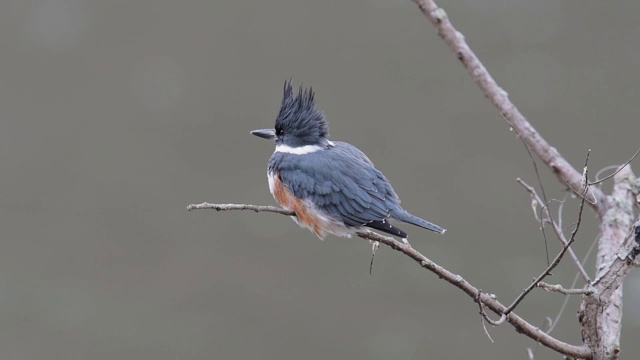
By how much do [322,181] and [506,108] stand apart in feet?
1.86

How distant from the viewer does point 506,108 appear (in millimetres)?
2479

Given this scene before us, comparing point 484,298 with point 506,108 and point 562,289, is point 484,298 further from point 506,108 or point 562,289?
point 506,108

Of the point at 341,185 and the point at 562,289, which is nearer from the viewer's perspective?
the point at 562,289

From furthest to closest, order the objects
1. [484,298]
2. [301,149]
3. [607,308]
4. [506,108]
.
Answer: [301,149] < [506,108] < [607,308] < [484,298]

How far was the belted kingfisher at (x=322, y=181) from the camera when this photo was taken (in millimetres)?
2428

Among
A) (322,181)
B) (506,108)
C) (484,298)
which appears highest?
(506,108)

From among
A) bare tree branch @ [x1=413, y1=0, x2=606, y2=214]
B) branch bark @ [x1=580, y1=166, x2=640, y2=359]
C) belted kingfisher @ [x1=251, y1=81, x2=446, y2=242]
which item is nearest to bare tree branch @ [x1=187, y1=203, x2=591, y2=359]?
branch bark @ [x1=580, y1=166, x2=640, y2=359]

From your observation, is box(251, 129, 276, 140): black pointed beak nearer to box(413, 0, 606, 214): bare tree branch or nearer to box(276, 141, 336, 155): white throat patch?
box(276, 141, 336, 155): white throat patch

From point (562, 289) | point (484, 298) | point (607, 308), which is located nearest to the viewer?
point (562, 289)

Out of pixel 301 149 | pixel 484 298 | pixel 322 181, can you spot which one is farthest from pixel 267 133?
pixel 484 298

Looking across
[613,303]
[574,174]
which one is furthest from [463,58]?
[613,303]

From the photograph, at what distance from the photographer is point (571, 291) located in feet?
5.11

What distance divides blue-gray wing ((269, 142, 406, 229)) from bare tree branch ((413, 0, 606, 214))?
40cm

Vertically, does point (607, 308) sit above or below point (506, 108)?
below
